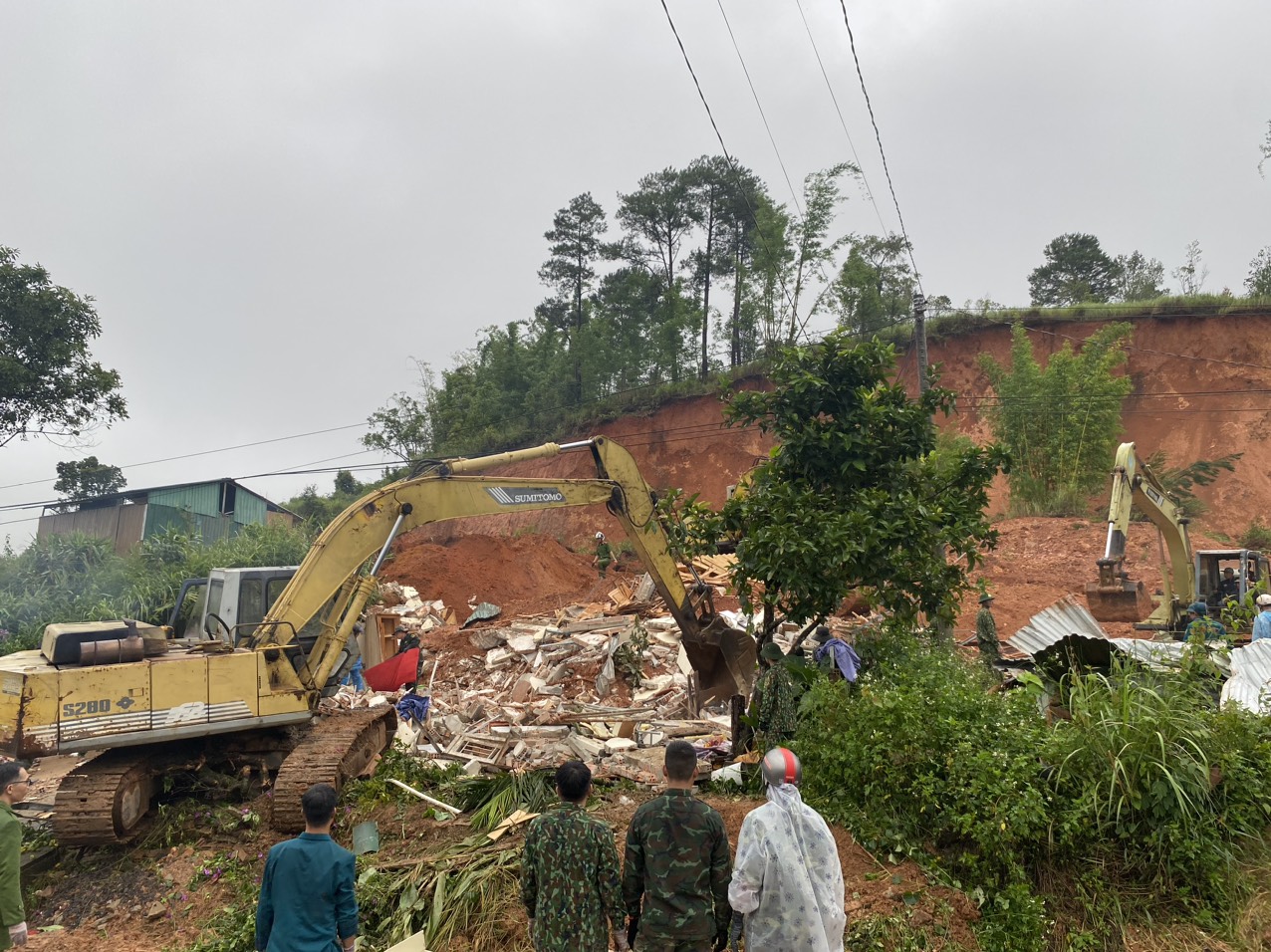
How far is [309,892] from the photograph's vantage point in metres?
4.11

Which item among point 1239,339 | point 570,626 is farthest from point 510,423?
point 1239,339

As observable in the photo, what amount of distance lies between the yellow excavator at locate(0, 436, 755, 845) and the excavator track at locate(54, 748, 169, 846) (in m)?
0.01

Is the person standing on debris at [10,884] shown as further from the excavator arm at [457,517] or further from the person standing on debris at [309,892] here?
the excavator arm at [457,517]

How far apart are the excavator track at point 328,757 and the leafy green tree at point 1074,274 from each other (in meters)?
40.4

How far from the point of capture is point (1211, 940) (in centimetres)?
530

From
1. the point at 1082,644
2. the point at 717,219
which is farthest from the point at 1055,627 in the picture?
the point at 717,219

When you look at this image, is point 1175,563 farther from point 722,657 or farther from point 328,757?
point 328,757

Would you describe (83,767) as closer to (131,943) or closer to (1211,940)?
(131,943)

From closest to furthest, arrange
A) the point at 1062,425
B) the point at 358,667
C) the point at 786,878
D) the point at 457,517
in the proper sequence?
the point at 786,878 < the point at 457,517 < the point at 358,667 < the point at 1062,425

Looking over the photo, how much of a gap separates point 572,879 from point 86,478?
33961 millimetres

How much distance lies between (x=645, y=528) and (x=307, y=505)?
38.0m

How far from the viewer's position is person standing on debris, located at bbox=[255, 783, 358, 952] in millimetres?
4090

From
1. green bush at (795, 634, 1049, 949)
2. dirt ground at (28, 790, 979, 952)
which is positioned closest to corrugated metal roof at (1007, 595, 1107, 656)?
green bush at (795, 634, 1049, 949)

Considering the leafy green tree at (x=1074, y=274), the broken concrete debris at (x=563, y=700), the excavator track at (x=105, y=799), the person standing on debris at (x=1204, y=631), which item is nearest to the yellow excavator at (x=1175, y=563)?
the person standing on debris at (x=1204, y=631)
